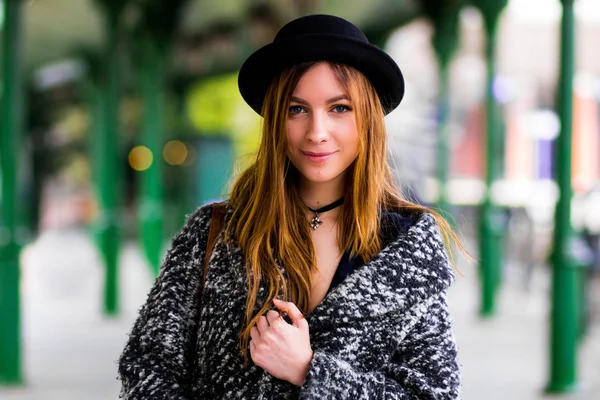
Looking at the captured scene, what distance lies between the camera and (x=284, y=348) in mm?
1505

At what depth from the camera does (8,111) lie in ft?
18.8

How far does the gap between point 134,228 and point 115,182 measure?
14404mm

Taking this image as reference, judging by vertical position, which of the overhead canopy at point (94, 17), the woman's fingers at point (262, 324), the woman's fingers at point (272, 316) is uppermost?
the overhead canopy at point (94, 17)

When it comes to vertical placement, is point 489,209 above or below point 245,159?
above

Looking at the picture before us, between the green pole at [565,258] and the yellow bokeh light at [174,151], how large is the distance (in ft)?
65.3

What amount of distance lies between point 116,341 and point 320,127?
6.34 meters

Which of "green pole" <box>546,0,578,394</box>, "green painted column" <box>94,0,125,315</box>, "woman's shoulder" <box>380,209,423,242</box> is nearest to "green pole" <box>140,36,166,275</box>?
"green painted column" <box>94,0,125,315</box>

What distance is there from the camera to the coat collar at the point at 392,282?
1.56 meters

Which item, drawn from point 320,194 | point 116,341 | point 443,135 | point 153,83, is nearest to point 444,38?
point 443,135

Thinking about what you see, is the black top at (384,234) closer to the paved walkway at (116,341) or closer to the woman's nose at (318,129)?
the woman's nose at (318,129)

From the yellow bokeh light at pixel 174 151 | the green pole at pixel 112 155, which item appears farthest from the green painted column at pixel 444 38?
the yellow bokeh light at pixel 174 151

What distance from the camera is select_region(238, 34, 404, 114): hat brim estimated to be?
1557 millimetres

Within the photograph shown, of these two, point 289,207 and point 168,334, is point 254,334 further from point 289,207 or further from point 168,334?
point 289,207

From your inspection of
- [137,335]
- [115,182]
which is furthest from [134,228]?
[137,335]
